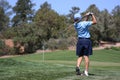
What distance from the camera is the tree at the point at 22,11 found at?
98438 mm

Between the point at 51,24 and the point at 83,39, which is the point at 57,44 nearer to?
the point at 51,24

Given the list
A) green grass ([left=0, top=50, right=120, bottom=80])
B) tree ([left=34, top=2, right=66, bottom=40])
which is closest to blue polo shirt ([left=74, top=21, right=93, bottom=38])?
green grass ([left=0, top=50, right=120, bottom=80])

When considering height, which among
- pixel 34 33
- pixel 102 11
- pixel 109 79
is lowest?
pixel 109 79

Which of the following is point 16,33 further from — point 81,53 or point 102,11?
point 81,53

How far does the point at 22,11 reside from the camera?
3920 inches

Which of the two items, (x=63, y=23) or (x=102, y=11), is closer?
(x=63, y=23)

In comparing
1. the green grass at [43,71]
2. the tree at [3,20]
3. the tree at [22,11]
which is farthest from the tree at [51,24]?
the green grass at [43,71]

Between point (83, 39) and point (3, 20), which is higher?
point (3, 20)

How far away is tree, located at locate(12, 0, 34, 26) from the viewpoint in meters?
98.4

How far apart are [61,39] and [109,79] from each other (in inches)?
1861

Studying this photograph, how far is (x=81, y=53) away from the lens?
10.1 meters

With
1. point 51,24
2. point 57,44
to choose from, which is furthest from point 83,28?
point 51,24

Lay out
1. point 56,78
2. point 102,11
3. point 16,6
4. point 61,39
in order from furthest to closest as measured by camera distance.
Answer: point 16,6, point 102,11, point 61,39, point 56,78

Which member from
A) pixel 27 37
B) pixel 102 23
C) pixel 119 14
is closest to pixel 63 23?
pixel 102 23
